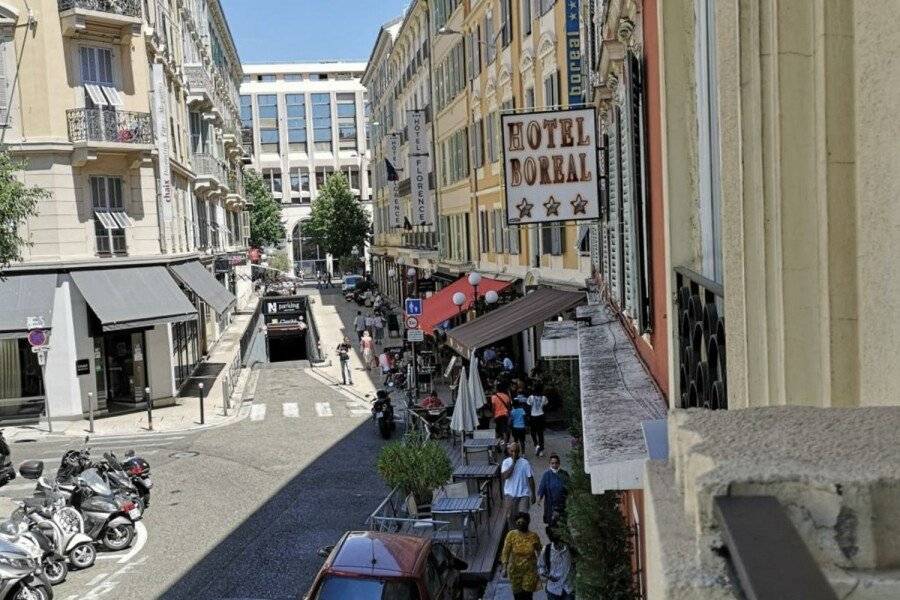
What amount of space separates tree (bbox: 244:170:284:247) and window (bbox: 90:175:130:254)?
60256mm

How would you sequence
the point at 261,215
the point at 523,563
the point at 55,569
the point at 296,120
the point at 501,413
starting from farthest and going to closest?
the point at 296,120 → the point at 261,215 → the point at 501,413 → the point at 55,569 → the point at 523,563

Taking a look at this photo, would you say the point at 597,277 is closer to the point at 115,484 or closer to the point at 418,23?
the point at 115,484

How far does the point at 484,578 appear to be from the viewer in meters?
12.6

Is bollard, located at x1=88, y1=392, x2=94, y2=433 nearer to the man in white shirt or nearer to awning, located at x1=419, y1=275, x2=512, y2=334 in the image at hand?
awning, located at x1=419, y1=275, x2=512, y2=334

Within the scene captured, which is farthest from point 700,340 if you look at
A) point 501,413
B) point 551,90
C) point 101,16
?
point 101,16

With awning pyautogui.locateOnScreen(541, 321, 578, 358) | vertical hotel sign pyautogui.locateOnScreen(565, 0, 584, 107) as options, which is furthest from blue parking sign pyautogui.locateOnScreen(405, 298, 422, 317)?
awning pyautogui.locateOnScreen(541, 321, 578, 358)

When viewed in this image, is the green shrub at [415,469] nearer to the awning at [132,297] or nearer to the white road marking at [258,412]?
the white road marking at [258,412]

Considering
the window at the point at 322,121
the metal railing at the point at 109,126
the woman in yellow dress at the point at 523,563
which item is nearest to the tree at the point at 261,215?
the window at the point at 322,121

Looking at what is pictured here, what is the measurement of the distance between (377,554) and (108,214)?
21.8 metres

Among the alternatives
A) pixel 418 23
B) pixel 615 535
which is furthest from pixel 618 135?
pixel 418 23

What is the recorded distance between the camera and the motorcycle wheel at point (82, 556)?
1377cm

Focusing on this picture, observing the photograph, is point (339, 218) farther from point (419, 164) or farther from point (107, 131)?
point (107, 131)

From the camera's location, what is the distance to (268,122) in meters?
113

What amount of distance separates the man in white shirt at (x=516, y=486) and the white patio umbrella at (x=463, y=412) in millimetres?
3409
